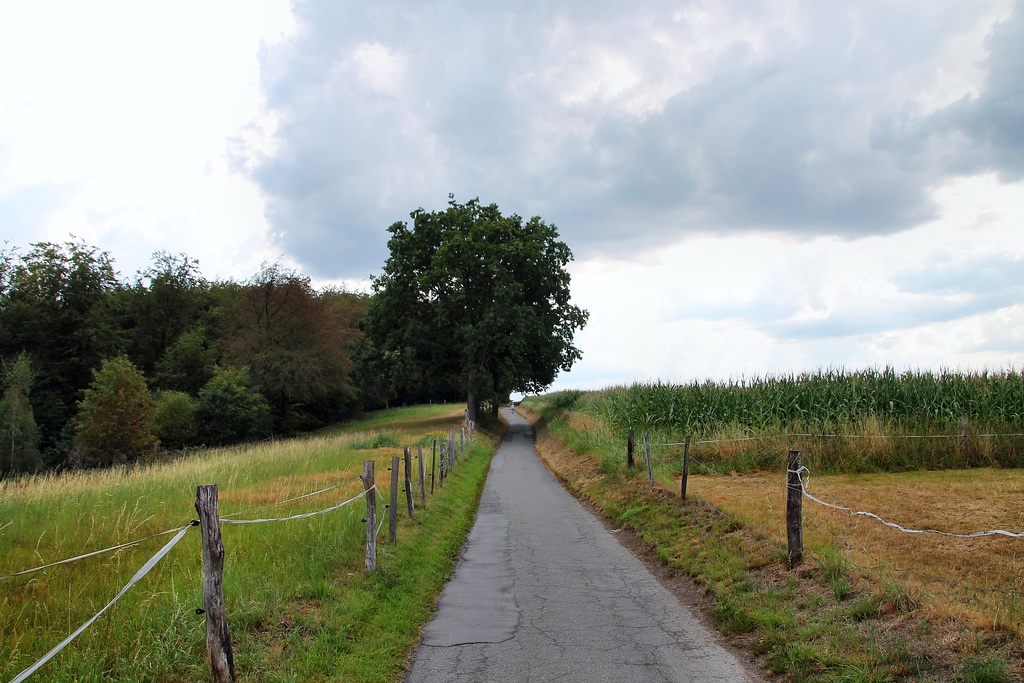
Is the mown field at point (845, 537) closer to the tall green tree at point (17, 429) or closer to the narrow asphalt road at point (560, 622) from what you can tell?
the narrow asphalt road at point (560, 622)

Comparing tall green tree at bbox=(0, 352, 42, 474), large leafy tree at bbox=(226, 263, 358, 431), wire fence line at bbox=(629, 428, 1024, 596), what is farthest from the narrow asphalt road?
large leafy tree at bbox=(226, 263, 358, 431)

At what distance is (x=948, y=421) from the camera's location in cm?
1841

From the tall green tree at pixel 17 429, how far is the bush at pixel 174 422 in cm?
621

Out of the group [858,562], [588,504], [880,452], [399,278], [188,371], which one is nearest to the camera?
[858,562]

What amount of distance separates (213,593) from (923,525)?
969cm

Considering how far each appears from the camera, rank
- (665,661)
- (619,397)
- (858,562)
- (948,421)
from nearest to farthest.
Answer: (665,661)
(858,562)
(948,421)
(619,397)

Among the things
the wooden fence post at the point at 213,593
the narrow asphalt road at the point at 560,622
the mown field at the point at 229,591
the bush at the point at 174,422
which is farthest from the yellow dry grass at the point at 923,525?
the bush at the point at 174,422

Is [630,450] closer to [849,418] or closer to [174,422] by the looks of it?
[849,418]

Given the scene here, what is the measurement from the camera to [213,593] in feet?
15.4

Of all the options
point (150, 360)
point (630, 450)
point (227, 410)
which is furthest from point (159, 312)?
point (630, 450)

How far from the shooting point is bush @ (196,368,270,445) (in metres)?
41.0

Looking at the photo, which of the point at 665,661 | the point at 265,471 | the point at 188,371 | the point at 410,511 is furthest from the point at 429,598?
the point at 188,371

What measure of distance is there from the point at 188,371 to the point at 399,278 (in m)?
23.5

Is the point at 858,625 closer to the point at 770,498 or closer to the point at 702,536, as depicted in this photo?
the point at 702,536
